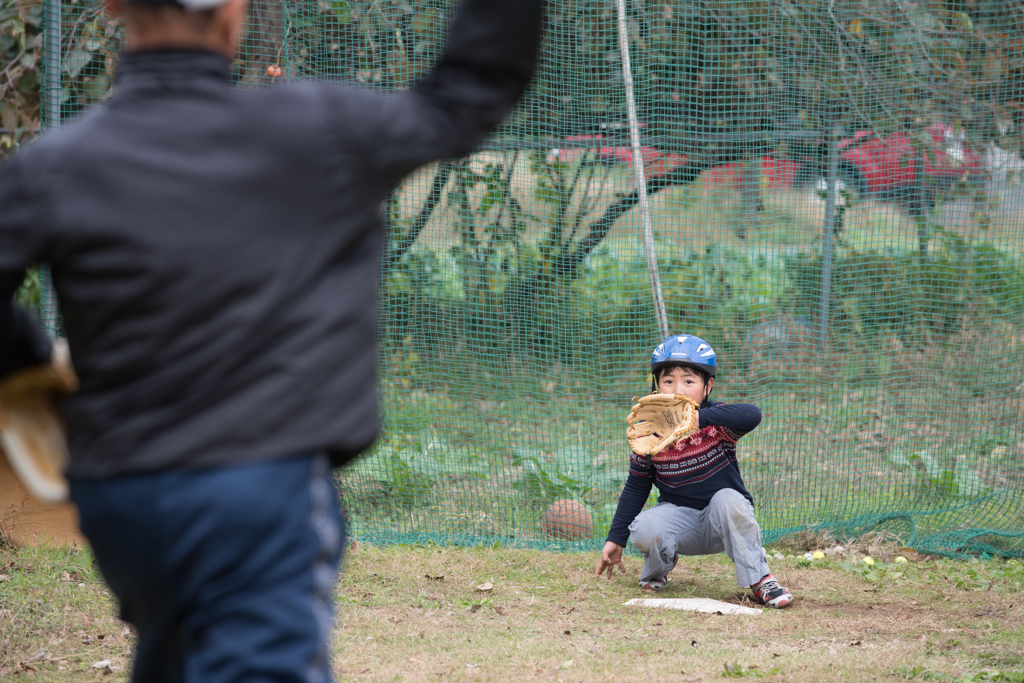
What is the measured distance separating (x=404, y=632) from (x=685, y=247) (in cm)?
428

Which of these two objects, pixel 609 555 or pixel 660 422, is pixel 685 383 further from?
pixel 609 555

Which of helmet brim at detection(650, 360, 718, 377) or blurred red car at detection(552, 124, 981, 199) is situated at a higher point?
blurred red car at detection(552, 124, 981, 199)

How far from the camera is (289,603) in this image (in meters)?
1.33

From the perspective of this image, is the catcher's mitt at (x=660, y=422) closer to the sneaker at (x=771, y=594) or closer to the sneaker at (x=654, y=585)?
the sneaker at (x=654, y=585)

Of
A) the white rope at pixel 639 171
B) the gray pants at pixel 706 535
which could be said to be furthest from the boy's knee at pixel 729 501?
the white rope at pixel 639 171

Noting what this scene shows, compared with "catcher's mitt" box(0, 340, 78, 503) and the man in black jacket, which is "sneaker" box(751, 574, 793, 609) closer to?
the man in black jacket

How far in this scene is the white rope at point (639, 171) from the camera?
623 centimetres

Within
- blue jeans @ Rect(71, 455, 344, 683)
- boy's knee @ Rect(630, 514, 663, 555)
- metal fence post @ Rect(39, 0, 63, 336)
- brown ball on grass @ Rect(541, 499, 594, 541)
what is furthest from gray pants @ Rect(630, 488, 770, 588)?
blue jeans @ Rect(71, 455, 344, 683)

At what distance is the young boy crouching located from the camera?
4.49 metres

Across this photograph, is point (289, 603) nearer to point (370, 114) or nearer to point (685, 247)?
point (370, 114)

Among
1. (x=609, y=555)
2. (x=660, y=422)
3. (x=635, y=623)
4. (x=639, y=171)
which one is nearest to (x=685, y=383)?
(x=660, y=422)

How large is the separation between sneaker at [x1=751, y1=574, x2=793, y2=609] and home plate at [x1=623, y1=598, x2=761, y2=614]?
3.9 inches

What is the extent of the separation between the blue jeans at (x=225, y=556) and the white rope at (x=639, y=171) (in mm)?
4984

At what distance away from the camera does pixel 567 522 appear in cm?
558
